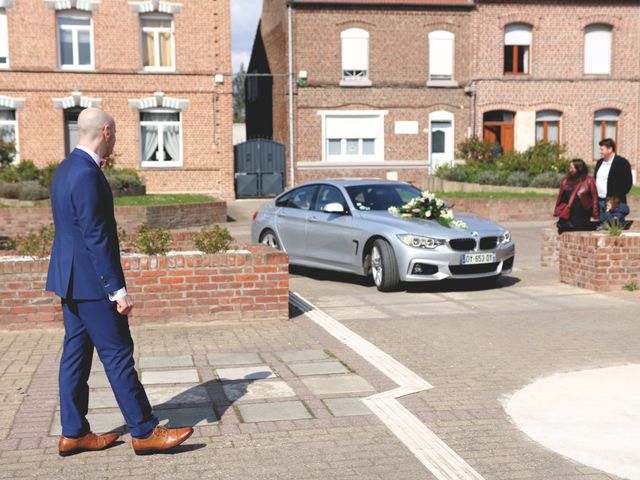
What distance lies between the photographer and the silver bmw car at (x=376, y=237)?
11406mm

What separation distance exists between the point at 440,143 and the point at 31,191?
17113mm

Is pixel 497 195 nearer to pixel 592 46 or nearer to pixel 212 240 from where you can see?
pixel 592 46

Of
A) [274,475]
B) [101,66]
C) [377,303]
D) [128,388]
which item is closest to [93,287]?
[128,388]

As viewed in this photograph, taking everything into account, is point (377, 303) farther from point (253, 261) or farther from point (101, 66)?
point (101, 66)

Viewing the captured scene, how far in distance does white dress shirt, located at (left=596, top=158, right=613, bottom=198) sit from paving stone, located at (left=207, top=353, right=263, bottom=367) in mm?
7308

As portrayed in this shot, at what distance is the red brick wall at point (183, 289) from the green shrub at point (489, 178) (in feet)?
66.6

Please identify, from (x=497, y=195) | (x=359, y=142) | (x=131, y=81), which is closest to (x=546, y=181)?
(x=497, y=195)

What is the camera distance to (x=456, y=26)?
34.2 metres

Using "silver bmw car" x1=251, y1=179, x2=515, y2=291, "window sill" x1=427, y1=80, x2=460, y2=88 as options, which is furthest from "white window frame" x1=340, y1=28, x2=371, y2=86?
"silver bmw car" x1=251, y1=179, x2=515, y2=291

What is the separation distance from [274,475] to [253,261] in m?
4.65

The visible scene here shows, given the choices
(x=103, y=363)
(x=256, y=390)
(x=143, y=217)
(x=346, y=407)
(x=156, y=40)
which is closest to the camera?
(x=103, y=363)

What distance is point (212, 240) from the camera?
9516 millimetres

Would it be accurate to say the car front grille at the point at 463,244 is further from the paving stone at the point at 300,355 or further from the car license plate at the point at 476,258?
the paving stone at the point at 300,355

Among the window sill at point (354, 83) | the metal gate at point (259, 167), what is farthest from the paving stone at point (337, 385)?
the window sill at point (354, 83)
